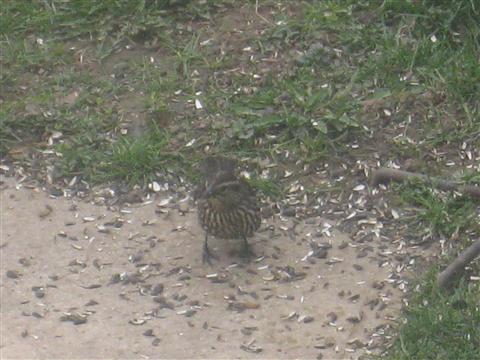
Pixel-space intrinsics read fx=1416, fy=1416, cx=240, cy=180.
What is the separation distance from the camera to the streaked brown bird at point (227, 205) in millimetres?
6668

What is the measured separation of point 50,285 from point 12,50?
220 cm

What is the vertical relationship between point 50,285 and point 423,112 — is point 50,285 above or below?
below

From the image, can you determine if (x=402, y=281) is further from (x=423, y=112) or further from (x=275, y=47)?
(x=275, y=47)

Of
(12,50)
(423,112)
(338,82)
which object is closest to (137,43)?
(12,50)

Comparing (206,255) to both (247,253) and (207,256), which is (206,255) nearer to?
(207,256)

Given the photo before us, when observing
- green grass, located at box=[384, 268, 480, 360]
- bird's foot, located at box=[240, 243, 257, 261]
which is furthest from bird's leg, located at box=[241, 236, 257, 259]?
green grass, located at box=[384, 268, 480, 360]

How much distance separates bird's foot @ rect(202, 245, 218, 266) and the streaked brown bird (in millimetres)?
Result: 105

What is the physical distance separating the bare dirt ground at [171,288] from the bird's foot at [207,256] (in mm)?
33

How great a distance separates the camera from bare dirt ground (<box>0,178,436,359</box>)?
6.19 meters

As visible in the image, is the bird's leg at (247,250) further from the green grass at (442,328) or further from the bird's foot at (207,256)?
the green grass at (442,328)

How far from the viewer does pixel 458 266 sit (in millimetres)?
6223

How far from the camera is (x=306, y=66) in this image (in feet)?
26.1

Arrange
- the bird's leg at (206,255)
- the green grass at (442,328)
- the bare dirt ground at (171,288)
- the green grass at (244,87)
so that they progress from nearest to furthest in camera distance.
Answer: the green grass at (442,328) < the bare dirt ground at (171,288) < the bird's leg at (206,255) < the green grass at (244,87)

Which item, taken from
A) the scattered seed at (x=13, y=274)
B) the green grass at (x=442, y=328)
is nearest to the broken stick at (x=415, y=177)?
the green grass at (x=442, y=328)
